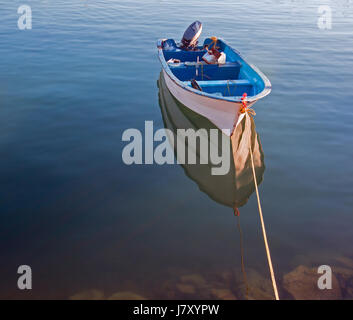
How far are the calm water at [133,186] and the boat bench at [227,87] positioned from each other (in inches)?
58.9

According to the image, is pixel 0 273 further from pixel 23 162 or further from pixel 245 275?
pixel 245 275

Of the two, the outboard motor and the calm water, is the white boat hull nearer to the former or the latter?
the calm water

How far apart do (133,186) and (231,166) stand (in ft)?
9.58

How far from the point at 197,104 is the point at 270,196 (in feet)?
12.6

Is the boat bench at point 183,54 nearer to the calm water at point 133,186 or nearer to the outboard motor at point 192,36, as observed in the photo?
the outboard motor at point 192,36

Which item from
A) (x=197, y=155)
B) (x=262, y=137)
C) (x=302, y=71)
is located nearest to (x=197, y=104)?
(x=197, y=155)

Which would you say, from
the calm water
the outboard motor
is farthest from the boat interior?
the calm water

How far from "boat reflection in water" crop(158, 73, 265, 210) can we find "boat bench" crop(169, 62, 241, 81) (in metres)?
1.79

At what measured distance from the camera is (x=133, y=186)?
8.12 metres

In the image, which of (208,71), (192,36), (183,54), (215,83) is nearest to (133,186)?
(215,83)

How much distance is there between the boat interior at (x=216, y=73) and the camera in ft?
34.6

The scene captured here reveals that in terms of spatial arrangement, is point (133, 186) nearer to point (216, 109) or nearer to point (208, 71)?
point (216, 109)

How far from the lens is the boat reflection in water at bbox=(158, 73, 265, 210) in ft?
26.4
